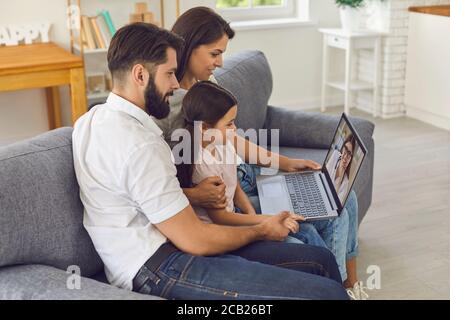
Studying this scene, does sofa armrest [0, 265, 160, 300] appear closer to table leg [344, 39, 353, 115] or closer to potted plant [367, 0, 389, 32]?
table leg [344, 39, 353, 115]

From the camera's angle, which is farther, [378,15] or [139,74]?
[378,15]

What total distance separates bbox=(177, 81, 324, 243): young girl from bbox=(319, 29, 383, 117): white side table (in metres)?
3.04

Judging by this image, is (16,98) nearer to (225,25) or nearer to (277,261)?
(225,25)

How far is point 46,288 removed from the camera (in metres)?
1.54

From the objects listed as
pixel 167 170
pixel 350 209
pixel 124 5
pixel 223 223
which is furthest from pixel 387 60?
pixel 167 170

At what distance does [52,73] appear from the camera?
12.1 ft

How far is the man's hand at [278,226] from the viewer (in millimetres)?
1931

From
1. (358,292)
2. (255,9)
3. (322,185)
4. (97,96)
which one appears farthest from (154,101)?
(255,9)

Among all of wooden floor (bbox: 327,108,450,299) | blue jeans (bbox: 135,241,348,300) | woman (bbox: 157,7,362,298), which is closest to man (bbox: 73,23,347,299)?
blue jeans (bbox: 135,241,348,300)

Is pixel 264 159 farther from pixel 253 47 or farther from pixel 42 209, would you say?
pixel 253 47

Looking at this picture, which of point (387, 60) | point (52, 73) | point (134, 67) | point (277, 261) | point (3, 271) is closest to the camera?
point (3, 271)

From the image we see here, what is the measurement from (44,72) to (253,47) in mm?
1883

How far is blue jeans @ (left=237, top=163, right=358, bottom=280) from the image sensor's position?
2088 millimetres

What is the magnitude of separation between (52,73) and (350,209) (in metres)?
2.10
